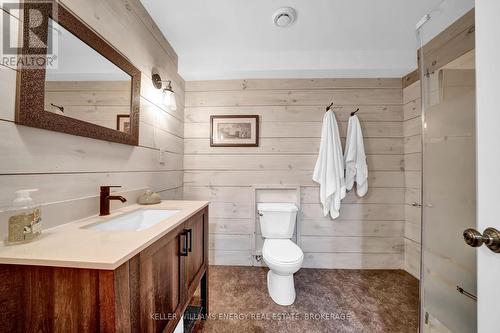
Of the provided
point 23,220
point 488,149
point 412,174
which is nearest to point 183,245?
point 23,220

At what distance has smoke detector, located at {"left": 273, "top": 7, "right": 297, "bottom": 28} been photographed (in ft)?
4.66

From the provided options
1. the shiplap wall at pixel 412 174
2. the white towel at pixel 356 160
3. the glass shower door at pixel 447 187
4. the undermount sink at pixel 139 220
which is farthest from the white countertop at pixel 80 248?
the shiplap wall at pixel 412 174

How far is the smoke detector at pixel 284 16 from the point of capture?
55.9 inches

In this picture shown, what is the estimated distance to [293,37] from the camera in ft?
5.62

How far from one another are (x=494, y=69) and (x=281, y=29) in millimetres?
1479

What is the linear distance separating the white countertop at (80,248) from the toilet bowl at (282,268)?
0.99m

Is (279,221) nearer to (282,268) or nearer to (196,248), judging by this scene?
(282,268)

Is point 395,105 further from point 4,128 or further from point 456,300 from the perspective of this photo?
point 4,128

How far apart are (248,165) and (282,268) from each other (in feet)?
3.56

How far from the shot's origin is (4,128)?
63 centimetres

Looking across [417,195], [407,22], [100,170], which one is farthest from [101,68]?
[417,195]

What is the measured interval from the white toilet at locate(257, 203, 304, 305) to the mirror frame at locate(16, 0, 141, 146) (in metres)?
1.38

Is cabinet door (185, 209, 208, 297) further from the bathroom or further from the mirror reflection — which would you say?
the mirror reflection

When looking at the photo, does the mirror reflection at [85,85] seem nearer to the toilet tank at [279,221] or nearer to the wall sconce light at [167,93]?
the wall sconce light at [167,93]
